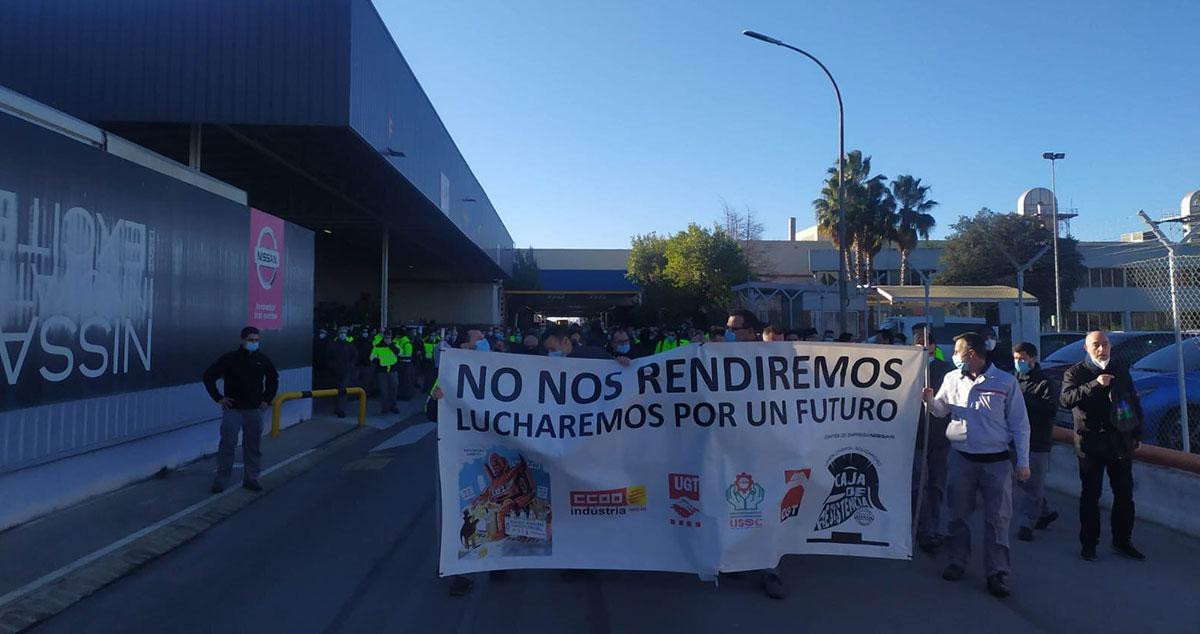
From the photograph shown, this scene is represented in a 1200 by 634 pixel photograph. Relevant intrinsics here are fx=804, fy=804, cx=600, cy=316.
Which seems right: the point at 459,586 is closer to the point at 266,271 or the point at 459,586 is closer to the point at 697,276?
the point at 266,271

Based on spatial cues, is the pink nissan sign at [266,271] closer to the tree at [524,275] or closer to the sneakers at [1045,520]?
Result: the sneakers at [1045,520]

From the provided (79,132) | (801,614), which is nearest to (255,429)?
(79,132)

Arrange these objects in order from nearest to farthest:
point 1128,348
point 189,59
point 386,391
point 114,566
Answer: point 114,566 → point 1128,348 → point 189,59 → point 386,391

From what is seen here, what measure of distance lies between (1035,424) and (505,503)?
15.3ft

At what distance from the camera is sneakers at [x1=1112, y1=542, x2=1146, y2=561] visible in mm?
6359

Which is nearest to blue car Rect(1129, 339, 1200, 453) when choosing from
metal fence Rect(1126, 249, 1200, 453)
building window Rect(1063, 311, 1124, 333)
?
metal fence Rect(1126, 249, 1200, 453)

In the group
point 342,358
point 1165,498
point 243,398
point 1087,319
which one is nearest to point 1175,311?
point 1165,498

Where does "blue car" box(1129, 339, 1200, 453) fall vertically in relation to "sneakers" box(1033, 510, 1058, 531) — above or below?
above

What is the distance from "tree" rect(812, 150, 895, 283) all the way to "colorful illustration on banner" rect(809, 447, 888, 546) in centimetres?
3475

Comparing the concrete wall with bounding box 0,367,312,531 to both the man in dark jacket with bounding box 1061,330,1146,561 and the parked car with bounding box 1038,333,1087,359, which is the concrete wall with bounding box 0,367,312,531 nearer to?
the man in dark jacket with bounding box 1061,330,1146,561

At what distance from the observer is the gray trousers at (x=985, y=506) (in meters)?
5.49

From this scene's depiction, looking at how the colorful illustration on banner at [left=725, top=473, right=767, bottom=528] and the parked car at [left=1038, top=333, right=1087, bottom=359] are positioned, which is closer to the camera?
the colorful illustration on banner at [left=725, top=473, right=767, bottom=528]

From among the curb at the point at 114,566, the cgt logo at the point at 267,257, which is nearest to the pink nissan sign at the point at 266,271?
the cgt logo at the point at 267,257

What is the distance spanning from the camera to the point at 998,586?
5430mm
